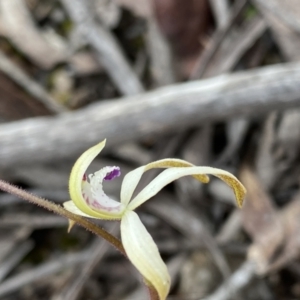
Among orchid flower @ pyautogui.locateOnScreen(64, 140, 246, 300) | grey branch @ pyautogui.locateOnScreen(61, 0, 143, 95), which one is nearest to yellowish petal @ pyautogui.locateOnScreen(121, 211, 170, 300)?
orchid flower @ pyautogui.locateOnScreen(64, 140, 246, 300)

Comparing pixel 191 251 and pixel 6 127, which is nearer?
pixel 6 127

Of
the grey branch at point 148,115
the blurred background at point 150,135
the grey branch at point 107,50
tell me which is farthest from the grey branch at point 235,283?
the grey branch at point 107,50

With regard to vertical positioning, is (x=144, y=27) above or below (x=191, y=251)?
above

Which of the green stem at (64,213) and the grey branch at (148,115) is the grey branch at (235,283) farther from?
the green stem at (64,213)

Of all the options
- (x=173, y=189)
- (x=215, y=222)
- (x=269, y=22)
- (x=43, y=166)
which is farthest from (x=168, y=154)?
(x=269, y=22)

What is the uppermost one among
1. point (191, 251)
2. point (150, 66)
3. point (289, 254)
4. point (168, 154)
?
point (150, 66)

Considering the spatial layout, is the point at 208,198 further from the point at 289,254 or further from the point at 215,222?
the point at 289,254

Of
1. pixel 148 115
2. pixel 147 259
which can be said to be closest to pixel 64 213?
pixel 147 259

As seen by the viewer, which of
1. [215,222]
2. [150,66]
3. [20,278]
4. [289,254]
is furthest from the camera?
[150,66]
